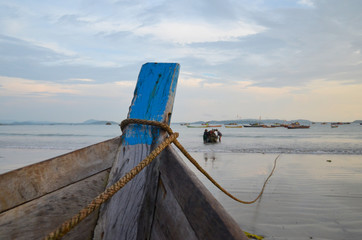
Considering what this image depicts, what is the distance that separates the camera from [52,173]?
4.07 feet

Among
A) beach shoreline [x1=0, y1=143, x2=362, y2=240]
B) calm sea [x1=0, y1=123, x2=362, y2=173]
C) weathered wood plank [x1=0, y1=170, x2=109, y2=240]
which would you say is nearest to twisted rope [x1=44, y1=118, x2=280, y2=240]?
weathered wood plank [x1=0, y1=170, x2=109, y2=240]

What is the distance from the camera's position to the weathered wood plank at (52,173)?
111cm

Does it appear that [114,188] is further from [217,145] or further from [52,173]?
[217,145]

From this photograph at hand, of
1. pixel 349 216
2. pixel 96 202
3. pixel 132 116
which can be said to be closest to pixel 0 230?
pixel 96 202

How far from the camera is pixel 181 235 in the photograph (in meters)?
0.94

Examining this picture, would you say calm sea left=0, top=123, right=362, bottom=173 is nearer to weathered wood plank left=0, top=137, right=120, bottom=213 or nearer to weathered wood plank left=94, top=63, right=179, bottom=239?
weathered wood plank left=0, top=137, right=120, bottom=213

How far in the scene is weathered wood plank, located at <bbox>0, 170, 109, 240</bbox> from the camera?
1127mm

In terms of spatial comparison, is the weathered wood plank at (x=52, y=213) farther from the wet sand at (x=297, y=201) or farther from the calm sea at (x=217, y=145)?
the calm sea at (x=217, y=145)

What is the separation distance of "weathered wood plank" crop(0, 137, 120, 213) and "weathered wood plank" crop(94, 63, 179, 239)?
105mm

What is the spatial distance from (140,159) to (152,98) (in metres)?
0.35

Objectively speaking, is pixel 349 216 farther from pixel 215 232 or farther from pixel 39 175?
pixel 39 175

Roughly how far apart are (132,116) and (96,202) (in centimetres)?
58

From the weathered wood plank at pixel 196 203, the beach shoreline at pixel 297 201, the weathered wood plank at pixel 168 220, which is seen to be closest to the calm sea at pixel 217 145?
the beach shoreline at pixel 297 201

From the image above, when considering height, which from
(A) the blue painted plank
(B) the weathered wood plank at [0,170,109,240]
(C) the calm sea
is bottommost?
(C) the calm sea
